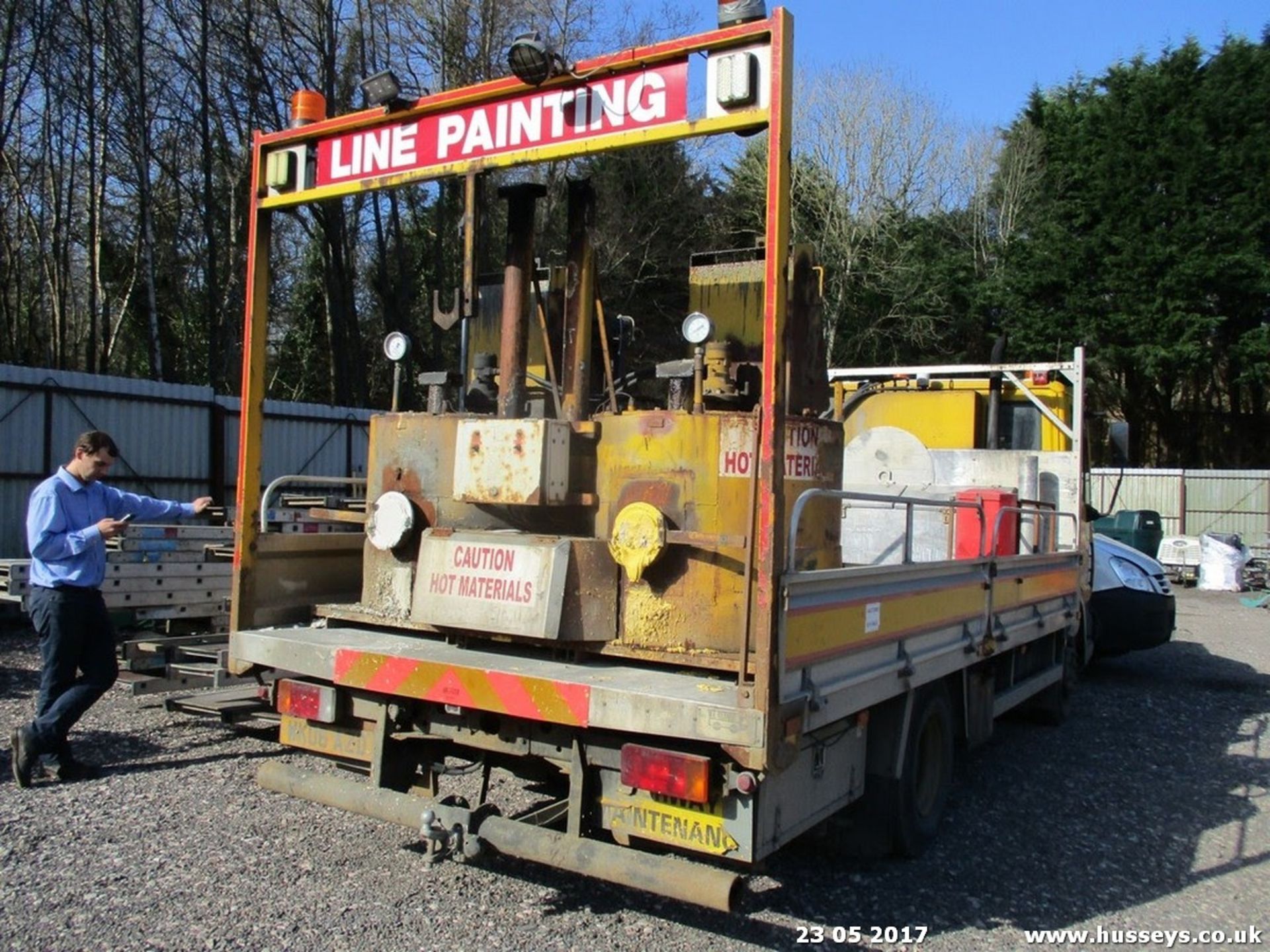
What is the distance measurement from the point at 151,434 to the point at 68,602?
8531 mm

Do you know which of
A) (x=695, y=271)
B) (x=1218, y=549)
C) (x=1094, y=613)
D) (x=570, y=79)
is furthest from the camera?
(x=1218, y=549)

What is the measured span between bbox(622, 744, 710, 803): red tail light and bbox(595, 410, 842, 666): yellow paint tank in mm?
508

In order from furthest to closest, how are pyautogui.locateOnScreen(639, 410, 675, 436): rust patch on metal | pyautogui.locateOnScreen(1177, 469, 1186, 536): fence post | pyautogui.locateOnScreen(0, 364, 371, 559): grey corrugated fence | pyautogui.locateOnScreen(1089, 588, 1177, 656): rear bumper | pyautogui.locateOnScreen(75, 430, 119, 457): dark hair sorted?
1. pyautogui.locateOnScreen(1177, 469, 1186, 536): fence post
2. pyautogui.locateOnScreen(0, 364, 371, 559): grey corrugated fence
3. pyautogui.locateOnScreen(1089, 588, 1177, 656): rear bumper
4. pyautogui.locateOnScreen(75, 430, 119, 457): dark hair
5. pyautogui.locateOnScreen(639, 410, 675, 436): rust patch on metal

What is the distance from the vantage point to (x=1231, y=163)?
28.2 m

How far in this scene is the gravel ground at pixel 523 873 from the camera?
4.15 meters

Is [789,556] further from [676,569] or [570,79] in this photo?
[570,79]

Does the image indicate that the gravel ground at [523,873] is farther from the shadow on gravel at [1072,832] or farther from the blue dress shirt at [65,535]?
the blue dress shirt at [65,535]

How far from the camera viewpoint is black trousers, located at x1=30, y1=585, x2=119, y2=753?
5.86 metres

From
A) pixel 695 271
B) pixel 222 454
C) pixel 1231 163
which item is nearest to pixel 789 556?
pixel 695 271

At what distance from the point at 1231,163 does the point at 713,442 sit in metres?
29.4

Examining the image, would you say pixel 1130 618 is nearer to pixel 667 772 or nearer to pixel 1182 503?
pixel 667 772

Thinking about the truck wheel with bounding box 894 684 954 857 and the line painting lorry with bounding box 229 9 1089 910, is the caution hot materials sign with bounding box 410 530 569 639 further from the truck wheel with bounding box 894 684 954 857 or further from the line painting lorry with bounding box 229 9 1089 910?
the truck wheel with bounding box 894 684 954 857

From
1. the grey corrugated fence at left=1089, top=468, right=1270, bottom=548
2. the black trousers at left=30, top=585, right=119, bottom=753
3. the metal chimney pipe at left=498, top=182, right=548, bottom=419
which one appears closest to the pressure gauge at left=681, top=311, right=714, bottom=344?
the metal chimney pipe at left=498, top=182, right=548, bottom=419

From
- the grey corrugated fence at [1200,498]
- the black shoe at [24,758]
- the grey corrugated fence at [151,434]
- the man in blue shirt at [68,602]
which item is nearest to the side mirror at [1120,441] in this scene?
the man in blue shirt at [68,602]
